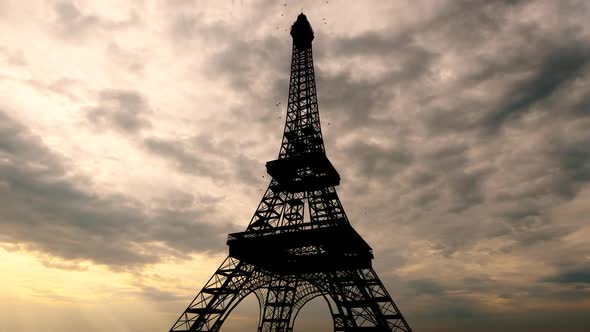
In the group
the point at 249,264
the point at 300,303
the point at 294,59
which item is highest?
the point at 294,59

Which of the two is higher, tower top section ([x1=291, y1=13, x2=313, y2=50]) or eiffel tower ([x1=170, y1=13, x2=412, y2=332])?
tower top section ([x1=291, y1=13, x2=313, y2=50])

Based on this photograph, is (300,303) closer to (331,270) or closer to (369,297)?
(331,270)

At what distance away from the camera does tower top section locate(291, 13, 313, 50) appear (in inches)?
2221

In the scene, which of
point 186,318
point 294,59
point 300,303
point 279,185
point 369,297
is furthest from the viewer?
point 294,59

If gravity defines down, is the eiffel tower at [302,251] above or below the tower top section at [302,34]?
below

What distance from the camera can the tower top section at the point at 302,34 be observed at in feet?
185

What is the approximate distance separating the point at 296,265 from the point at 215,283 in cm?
988

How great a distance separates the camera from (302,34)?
185 ft

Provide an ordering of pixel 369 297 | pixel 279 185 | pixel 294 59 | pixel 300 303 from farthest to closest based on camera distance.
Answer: pixel 294 59 → pixel 300 303 → pixel 279 185 → pixel 369 297

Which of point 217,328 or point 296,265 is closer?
point 217,328

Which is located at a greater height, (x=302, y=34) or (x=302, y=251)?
(x=302, y=34)

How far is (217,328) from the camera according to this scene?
39.0 m

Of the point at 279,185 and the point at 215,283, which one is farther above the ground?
the point at 279,185

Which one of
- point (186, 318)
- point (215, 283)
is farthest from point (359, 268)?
point (186, 318)
